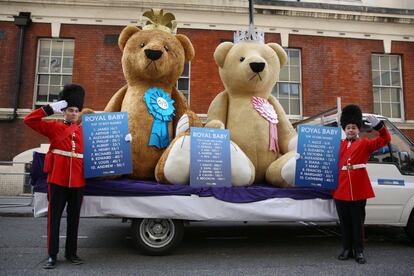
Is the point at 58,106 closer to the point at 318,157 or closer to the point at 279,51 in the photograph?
the point at 318,157

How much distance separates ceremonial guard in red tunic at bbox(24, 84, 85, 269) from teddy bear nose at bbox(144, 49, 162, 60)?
1115mm

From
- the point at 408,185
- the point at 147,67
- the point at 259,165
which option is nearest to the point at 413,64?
the point at 408,185

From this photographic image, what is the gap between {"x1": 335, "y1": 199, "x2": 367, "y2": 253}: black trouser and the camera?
13.7 ft

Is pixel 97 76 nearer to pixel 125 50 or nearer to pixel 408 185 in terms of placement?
pixel 125 50

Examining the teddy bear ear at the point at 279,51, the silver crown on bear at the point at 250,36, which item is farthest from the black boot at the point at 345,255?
the silver crown on bear at the point at 250,36

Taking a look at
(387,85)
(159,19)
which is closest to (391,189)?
(159,19)

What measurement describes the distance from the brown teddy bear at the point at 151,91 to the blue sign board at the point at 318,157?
1531 mm

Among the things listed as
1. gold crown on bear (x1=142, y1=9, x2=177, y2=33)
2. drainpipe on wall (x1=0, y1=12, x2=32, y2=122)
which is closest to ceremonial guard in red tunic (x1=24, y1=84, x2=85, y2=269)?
gold crown on bear (x1=142, y1=9, x2=177, y2=33)

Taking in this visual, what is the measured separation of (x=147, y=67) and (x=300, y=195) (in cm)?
265

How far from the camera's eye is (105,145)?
4.14m

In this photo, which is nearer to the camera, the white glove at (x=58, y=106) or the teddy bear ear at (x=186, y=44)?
the white glove at (x=58, y=106)

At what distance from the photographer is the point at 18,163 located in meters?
10.9

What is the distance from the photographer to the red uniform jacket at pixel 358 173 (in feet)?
13.6

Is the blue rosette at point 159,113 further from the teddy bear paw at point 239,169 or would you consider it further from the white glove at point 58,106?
the white glove at point 58,106
